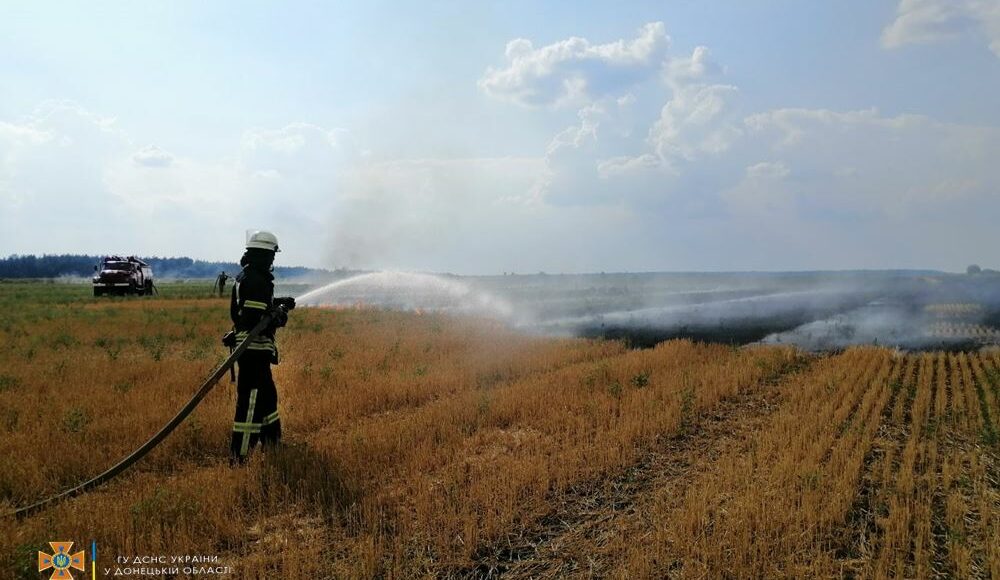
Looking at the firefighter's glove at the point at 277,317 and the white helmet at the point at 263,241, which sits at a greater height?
the white helmet at the point at 263,241

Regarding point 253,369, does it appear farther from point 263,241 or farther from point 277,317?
point 263,241

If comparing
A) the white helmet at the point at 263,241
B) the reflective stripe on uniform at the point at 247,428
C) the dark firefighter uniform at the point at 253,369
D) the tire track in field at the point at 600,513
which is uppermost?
the white helmet at the point at 263,241

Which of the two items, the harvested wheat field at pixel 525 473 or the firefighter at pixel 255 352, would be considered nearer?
the harvested wheat field at pixel 525 473

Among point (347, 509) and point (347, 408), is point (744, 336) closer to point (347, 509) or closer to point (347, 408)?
point (347, 408)

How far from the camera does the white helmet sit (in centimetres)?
778

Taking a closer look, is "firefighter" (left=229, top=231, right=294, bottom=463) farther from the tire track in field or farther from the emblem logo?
the tire track in field

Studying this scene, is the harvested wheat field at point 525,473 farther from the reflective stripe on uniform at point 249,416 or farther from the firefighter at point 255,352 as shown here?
the firefighter at point 255,352

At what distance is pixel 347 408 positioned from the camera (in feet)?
34.8

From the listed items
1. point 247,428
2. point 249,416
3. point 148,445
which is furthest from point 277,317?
point 148,445

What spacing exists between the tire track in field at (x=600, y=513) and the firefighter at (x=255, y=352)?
13.2 ft

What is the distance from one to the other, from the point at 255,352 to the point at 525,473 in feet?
14.0

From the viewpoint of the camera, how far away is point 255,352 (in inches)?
299

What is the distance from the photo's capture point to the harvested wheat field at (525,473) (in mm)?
5215

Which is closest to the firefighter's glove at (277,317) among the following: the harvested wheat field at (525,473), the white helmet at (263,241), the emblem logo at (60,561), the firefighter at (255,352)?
the firefighter at (255,352)
